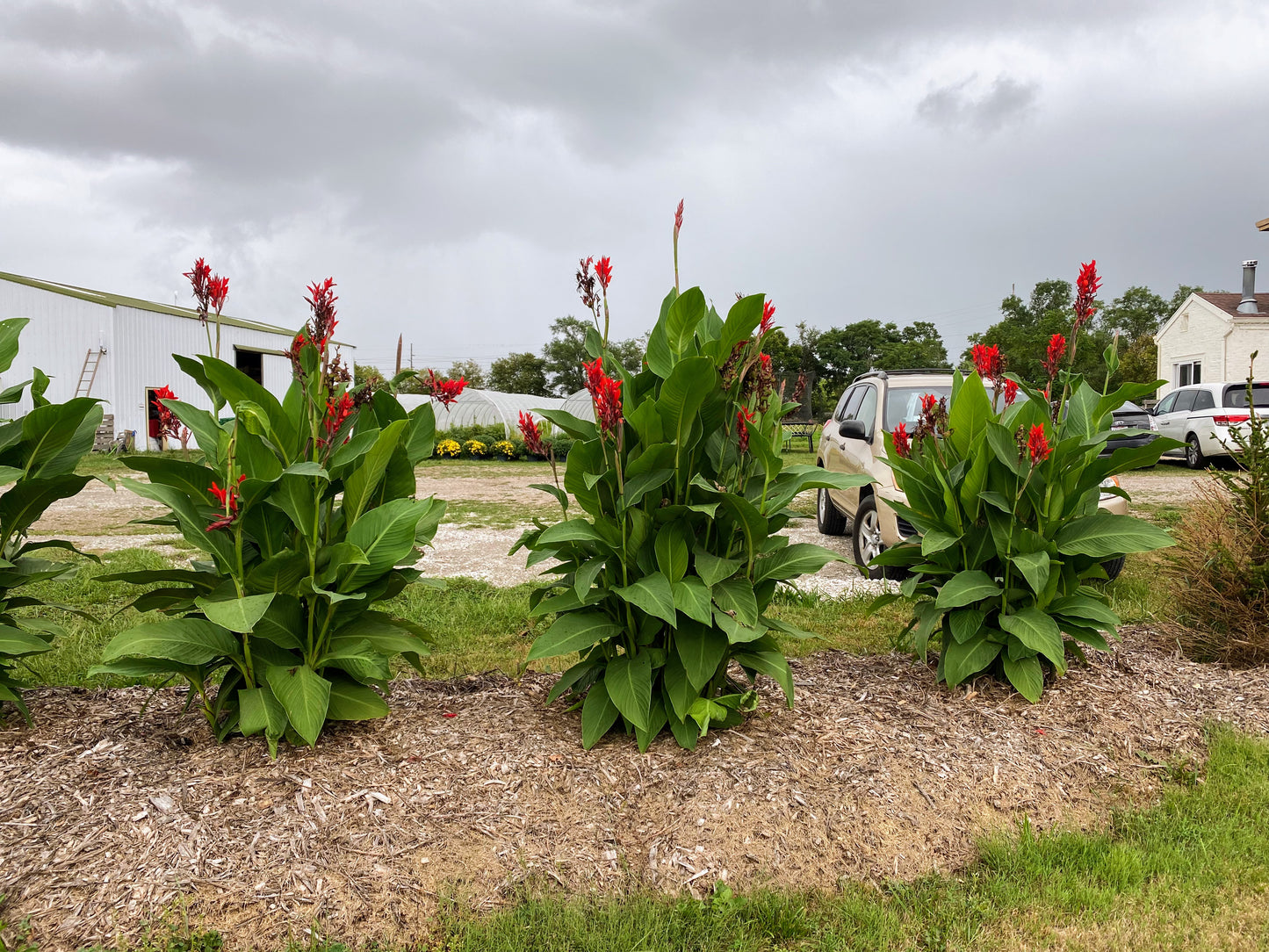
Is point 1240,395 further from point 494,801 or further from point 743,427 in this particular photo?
point 494,801

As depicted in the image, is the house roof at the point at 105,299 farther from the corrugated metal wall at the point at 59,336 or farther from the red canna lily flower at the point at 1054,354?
the red canna lily flower at the point at 1054,354

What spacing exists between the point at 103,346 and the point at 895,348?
47.0 m

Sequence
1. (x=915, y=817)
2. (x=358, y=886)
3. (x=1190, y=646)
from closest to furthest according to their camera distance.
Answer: (x=358, y=886) < (x=915, y=817) < (x=1190, y=646)

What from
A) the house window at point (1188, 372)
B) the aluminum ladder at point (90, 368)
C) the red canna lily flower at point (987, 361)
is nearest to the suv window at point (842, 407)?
the red canna lily flower at point (987, 361)

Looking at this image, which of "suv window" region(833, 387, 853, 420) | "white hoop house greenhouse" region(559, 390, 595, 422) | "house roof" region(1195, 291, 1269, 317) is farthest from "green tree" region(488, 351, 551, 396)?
"suv window" region(833, 387, 853, 420)

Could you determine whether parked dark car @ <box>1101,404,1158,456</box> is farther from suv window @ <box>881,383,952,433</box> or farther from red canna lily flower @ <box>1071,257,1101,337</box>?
red canna lily flower @ <box>1071,257,1101,337</box>

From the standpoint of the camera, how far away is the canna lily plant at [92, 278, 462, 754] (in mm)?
2652

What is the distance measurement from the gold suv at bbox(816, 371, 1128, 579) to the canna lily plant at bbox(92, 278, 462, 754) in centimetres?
465

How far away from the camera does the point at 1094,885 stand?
2621mm

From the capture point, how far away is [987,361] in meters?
3.79

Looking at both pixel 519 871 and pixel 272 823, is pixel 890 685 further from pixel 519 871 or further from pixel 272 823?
pixel 272 823

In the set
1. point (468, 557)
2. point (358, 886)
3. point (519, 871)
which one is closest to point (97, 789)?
point (358, 886)

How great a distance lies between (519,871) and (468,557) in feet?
21.2

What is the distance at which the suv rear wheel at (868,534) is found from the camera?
7.29m
